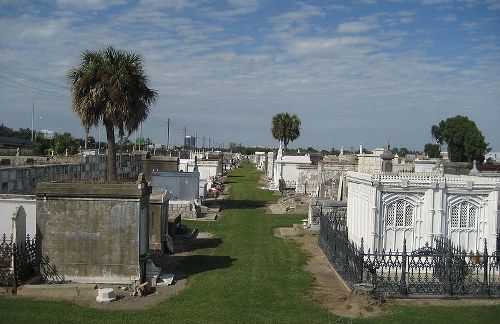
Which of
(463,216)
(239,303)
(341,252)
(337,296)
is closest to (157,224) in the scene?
(341,252)

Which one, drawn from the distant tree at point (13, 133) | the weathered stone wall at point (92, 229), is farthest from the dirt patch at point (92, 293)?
the distant tree at point (13, 133)

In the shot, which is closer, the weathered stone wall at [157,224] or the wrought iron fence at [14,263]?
the wrought iron fence at [14,263]

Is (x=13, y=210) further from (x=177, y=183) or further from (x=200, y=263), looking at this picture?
(x=177, y=183)

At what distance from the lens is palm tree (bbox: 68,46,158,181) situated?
23062 mm

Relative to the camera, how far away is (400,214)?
16.6m

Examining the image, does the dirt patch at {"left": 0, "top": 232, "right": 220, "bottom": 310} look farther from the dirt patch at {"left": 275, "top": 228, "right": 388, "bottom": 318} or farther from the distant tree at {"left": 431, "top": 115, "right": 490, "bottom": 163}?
the distant tree at {"left": 431, "top": 115, "right": 490, "bottom": 163}

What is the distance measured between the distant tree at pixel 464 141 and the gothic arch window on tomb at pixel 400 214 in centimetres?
5641

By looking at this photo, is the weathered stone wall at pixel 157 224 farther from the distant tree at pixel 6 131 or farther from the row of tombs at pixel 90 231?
the distant tree at pixel 6 131

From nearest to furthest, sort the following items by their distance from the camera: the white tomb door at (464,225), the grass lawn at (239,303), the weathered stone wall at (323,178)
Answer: the grass lawn at (239,303) → the white tomb door at (464,225) → the weathered stone wall at (323,178)

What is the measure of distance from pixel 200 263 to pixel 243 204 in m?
21.1

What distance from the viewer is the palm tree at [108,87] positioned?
23.1m

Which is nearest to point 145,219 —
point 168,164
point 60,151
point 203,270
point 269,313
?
point 203,270

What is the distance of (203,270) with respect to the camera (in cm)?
1608

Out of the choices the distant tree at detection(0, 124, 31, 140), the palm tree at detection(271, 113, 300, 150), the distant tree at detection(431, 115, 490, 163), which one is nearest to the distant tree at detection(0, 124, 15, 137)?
the distant tree at detection(0, 124, 31, 140)
